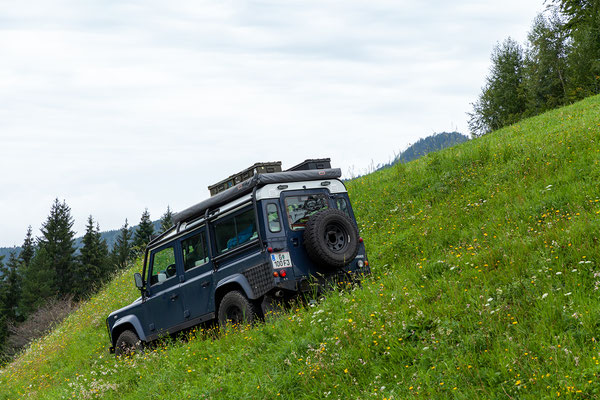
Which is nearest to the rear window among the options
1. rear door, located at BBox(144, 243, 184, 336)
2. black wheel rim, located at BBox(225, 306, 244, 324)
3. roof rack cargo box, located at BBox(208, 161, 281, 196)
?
roof rack cargo box, located at BBox(208, 161, 281, 196)

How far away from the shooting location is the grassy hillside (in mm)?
4707

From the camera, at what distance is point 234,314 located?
8500 mm

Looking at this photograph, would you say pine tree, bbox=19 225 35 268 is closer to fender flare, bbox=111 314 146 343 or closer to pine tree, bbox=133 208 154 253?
pine tree, bbox=133 208 154 253

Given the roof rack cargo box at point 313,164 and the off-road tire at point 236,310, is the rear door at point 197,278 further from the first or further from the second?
the roof rack cargo box at point 313,164

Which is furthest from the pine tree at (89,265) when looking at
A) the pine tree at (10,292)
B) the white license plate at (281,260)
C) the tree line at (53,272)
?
the white license plate at (281,260)

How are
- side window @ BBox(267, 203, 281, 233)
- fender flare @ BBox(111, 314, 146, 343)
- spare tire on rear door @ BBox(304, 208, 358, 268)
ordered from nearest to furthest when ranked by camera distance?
spare tire on rear door @ BBox(304, 208, 358, 268)
side window @ BBox(267, 203, 281, 233)
fender flare @ BBox(111, 314, 146, 343)

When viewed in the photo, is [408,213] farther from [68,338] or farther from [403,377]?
[68,338]

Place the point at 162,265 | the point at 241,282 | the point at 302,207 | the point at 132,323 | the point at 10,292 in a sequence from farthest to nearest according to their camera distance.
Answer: the point at 10,292
the point at 132,323
the point at 162,265
the point at 302,207
the point at 241,282

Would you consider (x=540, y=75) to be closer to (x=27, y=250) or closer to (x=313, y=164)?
(x=313, y=164)

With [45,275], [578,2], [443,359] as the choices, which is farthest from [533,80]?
[45,275]

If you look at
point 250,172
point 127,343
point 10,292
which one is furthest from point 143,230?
point 250,172

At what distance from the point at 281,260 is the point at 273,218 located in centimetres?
72

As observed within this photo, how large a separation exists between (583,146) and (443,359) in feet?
31.2

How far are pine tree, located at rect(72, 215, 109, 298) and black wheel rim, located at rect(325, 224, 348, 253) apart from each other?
187 ft
